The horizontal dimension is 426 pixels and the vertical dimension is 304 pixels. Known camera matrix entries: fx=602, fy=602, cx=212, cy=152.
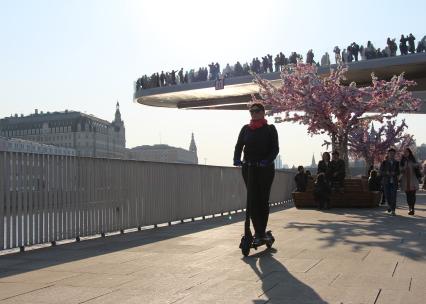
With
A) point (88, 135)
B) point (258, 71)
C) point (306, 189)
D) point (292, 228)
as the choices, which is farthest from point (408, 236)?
point (88, 135)

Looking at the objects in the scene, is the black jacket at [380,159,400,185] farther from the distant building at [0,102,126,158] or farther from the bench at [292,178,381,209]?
the distant building at [0,102,126,158]

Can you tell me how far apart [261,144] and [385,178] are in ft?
25.2

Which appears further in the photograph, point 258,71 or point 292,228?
point 258,71

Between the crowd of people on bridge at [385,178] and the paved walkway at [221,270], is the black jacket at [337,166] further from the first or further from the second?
the paved walkway at [221,270]

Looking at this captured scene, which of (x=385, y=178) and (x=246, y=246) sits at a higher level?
(x=385, y=178)

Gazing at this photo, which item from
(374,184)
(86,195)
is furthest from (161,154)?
(86,195)

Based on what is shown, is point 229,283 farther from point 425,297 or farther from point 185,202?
point 185,202

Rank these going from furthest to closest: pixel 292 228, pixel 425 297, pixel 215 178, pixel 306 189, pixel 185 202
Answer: pixel 306 189
pixel 215 178
pixel 185 202
pixel 292 228
pixel 425 297

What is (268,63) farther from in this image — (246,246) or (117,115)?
(117,115)

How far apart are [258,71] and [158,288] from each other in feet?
139

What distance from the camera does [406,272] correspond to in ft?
18.9

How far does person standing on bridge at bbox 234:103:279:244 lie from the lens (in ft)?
23.5

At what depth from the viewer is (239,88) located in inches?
1977

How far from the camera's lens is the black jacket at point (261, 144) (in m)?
7.19
